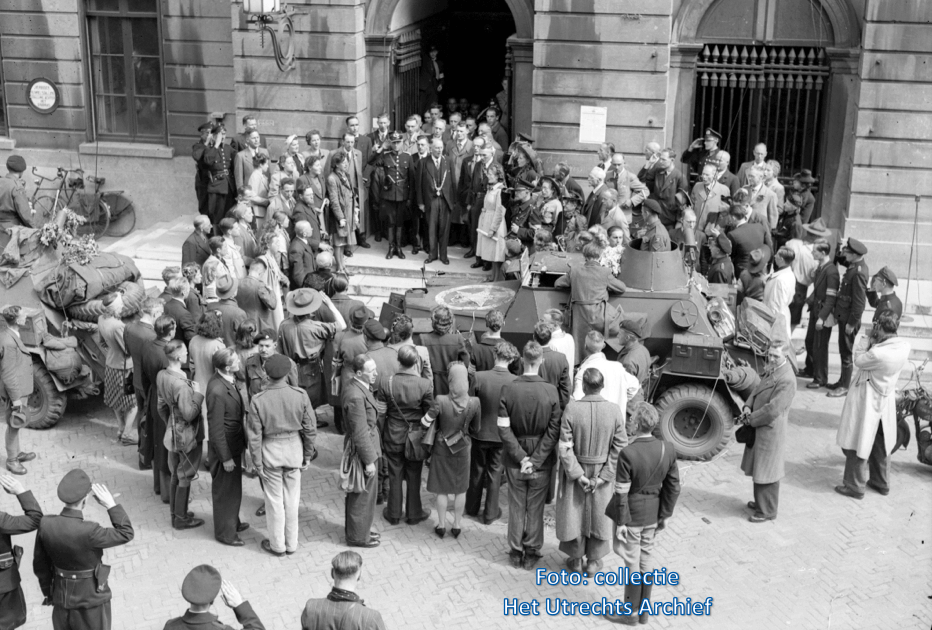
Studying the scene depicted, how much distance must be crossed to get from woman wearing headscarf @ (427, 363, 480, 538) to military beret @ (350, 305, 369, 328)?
4.43 ft

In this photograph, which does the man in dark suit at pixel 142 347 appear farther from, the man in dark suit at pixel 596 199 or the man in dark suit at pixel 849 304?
the man in dark suit at pixel 849 304

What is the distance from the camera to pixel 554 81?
685 inches

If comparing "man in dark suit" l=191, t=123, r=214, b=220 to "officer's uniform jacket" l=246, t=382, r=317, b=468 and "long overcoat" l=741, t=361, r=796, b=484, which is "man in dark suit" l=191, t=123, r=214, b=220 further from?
"long overcoat" l=741, t=361, r=796, b=484

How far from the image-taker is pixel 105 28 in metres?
19.7

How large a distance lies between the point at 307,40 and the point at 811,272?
8.47 m

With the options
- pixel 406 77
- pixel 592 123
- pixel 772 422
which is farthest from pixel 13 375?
pixel 406 77

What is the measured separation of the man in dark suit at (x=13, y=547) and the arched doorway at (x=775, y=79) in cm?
1254

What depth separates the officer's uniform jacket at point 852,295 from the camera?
43.3 feet

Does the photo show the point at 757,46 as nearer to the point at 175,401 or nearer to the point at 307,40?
the point at 307,40

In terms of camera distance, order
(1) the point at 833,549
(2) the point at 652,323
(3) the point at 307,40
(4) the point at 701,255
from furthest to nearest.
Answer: (3) the point at 307,40
(4) the point at 701,255
(2) the point at 652,323
(1) the point at 833,549

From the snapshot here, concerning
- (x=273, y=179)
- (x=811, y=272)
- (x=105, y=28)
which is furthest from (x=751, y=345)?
(x=105, y=28)

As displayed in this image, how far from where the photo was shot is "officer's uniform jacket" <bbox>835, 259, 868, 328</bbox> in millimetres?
13203

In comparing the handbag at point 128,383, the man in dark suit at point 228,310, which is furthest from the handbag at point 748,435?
the handbag at point 128,383

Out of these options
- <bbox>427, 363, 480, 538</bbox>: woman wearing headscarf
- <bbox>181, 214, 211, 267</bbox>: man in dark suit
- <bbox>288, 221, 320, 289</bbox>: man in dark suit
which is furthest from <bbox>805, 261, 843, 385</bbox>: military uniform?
<bbox>181, 214, 211, 267</bbox>: man in dark suit
